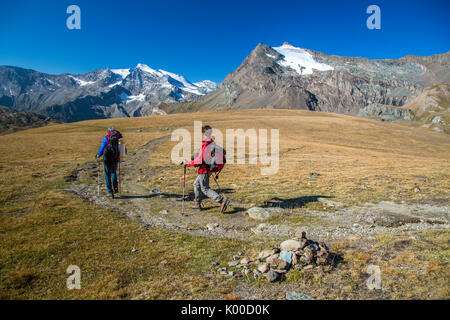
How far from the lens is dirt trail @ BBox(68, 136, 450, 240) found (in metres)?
10.6

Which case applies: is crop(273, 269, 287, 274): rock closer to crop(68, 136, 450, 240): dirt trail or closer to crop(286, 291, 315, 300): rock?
crop(286, 291, 315, 300): rock

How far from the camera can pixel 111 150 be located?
15.2m

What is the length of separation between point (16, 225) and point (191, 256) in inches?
327

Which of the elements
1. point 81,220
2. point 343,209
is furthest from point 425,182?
point 81,220

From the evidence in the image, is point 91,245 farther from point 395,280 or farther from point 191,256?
point 395,280

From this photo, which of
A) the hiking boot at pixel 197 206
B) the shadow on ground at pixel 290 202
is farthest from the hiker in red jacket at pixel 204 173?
the shadow on ground at pixel 290 202

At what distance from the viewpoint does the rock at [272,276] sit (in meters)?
6.75

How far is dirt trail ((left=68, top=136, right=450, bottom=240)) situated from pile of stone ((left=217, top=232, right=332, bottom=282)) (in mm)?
1360

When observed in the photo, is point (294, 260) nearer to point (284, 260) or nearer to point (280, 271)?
point (284, 260)

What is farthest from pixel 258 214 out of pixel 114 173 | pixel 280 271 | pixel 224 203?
pixel 114 173

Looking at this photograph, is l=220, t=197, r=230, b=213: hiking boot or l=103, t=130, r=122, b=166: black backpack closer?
l=220, t=197, r=230, b=213: hiking boot

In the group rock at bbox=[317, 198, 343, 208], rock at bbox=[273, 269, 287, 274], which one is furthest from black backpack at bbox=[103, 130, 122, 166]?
rock at bbox=[317, 198, 343, 208]

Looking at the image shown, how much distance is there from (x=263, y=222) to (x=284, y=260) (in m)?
4.39

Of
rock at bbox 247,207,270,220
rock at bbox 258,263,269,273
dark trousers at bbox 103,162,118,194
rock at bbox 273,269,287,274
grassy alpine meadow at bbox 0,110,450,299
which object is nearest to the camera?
grassy alpine meadow at bbox 0,110,450,299
